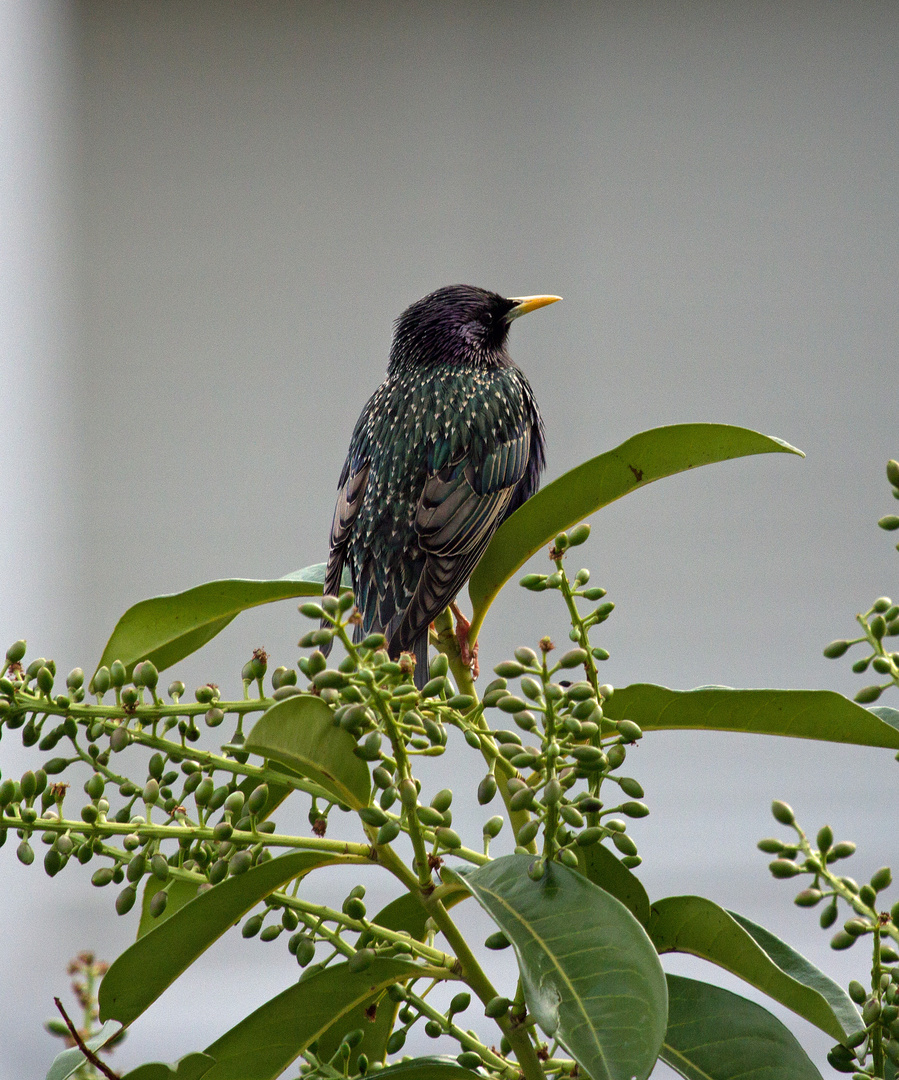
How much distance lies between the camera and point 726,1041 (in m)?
0.41

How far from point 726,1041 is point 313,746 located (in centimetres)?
21

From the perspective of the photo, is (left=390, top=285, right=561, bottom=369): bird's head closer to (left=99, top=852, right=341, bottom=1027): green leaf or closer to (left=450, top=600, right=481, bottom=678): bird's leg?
(left=450, top=600, right=481, bottom=678): bird's leg

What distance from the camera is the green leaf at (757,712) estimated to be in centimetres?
45

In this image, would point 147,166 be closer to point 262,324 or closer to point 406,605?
point 262,324

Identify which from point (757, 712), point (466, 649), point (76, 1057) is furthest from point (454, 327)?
point (76, 1057)

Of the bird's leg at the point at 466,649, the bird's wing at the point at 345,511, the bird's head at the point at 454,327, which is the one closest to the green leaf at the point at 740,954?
the bird's leg at the point at 466,649

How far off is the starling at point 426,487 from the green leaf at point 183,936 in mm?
262

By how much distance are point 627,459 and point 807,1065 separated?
301 mm

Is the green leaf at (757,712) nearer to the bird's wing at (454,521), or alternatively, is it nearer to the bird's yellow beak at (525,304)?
the bird's wing at (454,521)

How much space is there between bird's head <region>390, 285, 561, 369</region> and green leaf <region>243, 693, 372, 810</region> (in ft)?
2.01

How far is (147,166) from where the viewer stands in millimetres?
2725

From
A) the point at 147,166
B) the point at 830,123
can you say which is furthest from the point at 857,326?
the point at 147,166

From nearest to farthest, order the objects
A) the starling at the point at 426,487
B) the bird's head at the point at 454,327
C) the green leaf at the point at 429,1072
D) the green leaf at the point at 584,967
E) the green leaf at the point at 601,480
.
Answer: the green leaf at the point at 584,967 → the green leaf at the point at 429,1072 → the green leaf at the point at 601,480 → the starling at the point at 426,487 → the bird's head at the point at 454,327

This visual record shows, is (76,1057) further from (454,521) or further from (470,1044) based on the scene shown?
(454,521)
